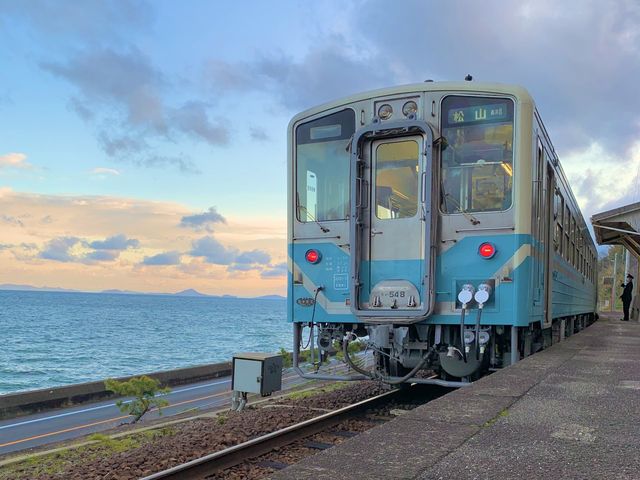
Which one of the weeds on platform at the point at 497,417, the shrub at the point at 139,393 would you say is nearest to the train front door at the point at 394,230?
the weeds on platform at the point at 497,417

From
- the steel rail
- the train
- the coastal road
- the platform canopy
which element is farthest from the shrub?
the platform canopy

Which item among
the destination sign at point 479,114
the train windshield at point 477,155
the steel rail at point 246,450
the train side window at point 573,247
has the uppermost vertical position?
the destination sign at point 479,114

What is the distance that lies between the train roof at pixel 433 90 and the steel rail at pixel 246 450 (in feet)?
→ 11.7

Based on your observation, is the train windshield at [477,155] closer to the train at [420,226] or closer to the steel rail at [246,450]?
the train at [420,226]

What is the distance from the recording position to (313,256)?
7352 mm

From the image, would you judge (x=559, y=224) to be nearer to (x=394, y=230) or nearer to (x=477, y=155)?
(x=477, y=155)

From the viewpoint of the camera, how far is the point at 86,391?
645 inches

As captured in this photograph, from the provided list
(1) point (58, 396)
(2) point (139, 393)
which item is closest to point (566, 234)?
(2) point (139, 393)

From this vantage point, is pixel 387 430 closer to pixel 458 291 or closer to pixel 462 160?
pixel 458 291

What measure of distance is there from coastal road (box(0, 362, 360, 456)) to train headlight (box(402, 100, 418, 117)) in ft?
23.2

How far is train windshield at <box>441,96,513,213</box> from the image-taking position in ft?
21.6

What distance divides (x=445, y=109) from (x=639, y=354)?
4.80 meters

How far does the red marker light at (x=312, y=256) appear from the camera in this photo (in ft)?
24.0

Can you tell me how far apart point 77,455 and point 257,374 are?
251 cm
